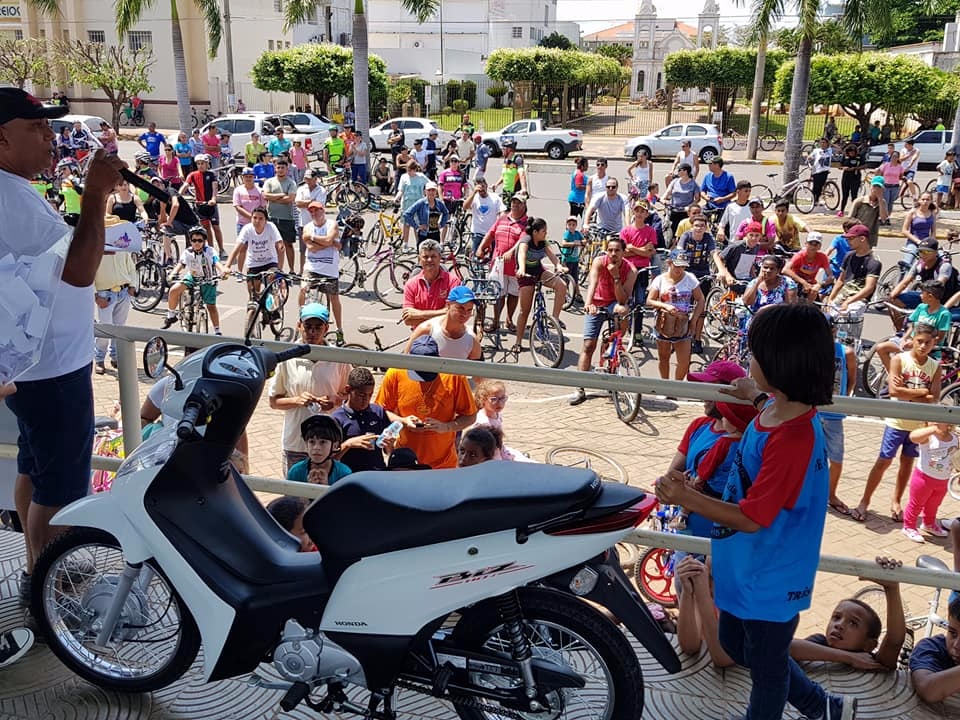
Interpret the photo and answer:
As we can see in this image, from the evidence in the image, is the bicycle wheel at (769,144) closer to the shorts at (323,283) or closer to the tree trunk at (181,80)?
the tree trunk at (181,80)

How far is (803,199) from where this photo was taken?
81.5ft

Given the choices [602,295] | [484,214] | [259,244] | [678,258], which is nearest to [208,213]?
[259,244]

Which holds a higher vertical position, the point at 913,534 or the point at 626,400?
the point at 626,400

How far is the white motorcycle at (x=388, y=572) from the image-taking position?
8.02ft

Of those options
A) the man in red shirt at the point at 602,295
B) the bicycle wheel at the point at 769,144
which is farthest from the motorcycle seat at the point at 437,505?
the bicycle wheel at the point at 769,144

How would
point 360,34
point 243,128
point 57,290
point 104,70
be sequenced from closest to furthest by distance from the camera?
point 57,290 < point 360,34 < point 243,128 < point 104,70

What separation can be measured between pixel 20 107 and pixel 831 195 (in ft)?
79.3

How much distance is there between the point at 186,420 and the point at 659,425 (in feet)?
25.1

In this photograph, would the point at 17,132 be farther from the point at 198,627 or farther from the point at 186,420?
the point at 198,627

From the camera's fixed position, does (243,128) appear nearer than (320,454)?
No

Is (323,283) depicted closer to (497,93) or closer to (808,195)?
(808,195)

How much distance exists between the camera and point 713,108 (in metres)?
47.9

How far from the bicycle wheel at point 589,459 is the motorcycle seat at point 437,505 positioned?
5.17m

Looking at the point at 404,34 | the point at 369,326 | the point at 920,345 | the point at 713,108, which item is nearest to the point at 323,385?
the point at 920,345
